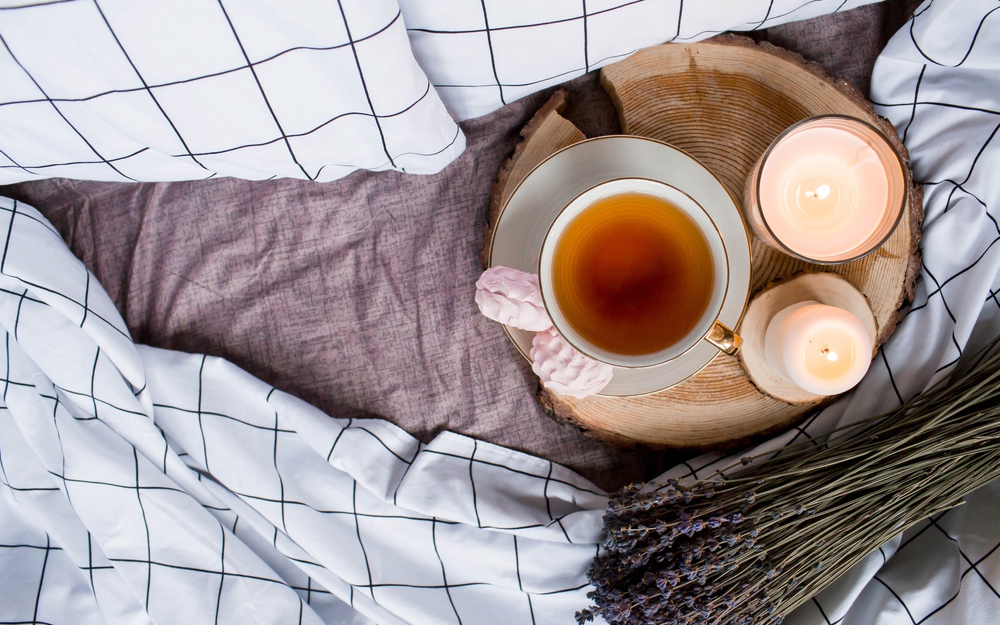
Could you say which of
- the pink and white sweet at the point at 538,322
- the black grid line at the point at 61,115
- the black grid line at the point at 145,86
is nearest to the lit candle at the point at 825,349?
the pink and white sweet at the point at 538,322

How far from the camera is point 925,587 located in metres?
0.81

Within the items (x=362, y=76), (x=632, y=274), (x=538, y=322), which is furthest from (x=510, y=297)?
(x=362, y=76)

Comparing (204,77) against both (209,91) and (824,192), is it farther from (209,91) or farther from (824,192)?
(824,192)

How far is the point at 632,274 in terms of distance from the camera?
780 millimetres

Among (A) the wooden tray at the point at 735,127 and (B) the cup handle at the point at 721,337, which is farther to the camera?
(A) the wooden tray at the point at 735,127

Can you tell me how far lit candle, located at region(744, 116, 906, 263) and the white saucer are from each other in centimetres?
5

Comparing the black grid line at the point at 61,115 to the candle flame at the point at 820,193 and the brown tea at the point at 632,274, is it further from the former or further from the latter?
the candle flame at the point at 820,193

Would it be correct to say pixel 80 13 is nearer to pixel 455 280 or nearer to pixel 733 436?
pixel 455 280

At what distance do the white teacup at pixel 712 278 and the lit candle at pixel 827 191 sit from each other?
0.32ft

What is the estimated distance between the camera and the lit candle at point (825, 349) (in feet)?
2.37

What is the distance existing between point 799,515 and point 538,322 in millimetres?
405

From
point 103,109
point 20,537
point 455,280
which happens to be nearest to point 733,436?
point 455,280

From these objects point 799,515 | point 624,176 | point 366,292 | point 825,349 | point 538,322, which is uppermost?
point 366,292

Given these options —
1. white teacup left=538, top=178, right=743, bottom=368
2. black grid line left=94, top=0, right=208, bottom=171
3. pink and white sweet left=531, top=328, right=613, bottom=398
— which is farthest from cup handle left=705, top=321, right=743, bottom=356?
black grid line left=94, top=0, right=208, bottom=171
